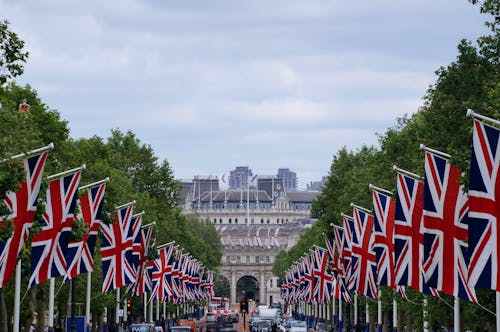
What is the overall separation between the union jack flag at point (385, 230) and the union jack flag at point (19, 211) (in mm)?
17313

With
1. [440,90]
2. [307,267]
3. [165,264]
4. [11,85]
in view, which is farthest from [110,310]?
[440,90]

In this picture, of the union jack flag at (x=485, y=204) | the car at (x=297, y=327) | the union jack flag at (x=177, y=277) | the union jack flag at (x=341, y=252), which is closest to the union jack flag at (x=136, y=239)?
the union jack flag at (x=341, y=252)

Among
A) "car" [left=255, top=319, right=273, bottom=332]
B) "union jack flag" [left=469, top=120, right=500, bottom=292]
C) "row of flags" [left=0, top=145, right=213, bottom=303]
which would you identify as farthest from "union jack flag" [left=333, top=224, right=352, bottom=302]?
"union jack flag" [left=469, top=120, right=500, bottom=292]

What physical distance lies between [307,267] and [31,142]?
3137 inches

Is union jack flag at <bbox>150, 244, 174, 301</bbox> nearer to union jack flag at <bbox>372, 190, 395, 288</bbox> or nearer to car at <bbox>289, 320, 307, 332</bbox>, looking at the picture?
car at <bbox>289, 320, 307, 332</bbox>

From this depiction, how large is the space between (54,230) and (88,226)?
22.8 ft

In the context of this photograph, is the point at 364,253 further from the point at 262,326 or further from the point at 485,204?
the point at 262,326

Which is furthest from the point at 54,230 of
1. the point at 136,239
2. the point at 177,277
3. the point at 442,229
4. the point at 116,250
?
the point at 177,277

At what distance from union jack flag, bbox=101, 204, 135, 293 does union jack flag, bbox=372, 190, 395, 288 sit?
12012 mm

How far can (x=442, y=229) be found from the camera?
1405 inches

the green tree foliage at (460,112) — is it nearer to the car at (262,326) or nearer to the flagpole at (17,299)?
the flagpole at (17,299)

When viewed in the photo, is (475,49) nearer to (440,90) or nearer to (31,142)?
(440,90)

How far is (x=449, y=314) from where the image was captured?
57.7 meters

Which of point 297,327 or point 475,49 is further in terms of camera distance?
point 297,327
